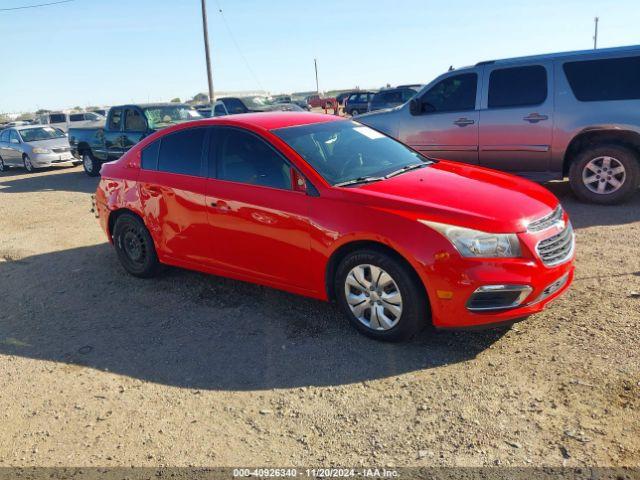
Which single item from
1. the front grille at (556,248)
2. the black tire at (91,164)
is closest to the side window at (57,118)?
the black tire at (91,164)

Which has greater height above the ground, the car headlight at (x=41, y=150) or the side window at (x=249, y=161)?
the side window at (x=249, y=161)

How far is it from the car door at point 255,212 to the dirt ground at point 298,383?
0.47 m

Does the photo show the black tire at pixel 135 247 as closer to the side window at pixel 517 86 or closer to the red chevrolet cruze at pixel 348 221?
the red chevrolet cruze at pixel 348 221

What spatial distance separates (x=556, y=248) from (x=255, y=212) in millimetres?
2277

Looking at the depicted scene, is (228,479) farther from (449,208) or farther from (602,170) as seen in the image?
(602,170)

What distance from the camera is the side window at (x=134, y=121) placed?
1245 centimetres

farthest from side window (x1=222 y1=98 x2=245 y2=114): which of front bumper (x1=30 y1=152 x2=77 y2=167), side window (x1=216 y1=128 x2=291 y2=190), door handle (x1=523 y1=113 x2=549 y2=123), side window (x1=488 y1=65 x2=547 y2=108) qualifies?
side window (x1=216 y1=128 x2=291 y2=190)

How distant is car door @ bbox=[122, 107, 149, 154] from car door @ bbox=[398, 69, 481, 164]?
6.49 meters

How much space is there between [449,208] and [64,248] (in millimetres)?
5599

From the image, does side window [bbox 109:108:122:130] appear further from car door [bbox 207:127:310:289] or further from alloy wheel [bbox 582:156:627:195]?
alloy wheel [bbox 582:156:627:195]

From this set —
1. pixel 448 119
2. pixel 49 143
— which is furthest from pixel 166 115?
pixel 448 119

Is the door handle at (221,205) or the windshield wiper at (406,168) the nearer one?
the windshield wiper at (406,168)

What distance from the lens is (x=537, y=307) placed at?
12.1 ft

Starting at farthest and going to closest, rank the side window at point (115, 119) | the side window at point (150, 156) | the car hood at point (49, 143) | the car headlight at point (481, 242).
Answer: the car hood at point (49, 143) → the side window at point (115, 119) → the side window at point (150, 156) → the car headlight at point (481, 242)
